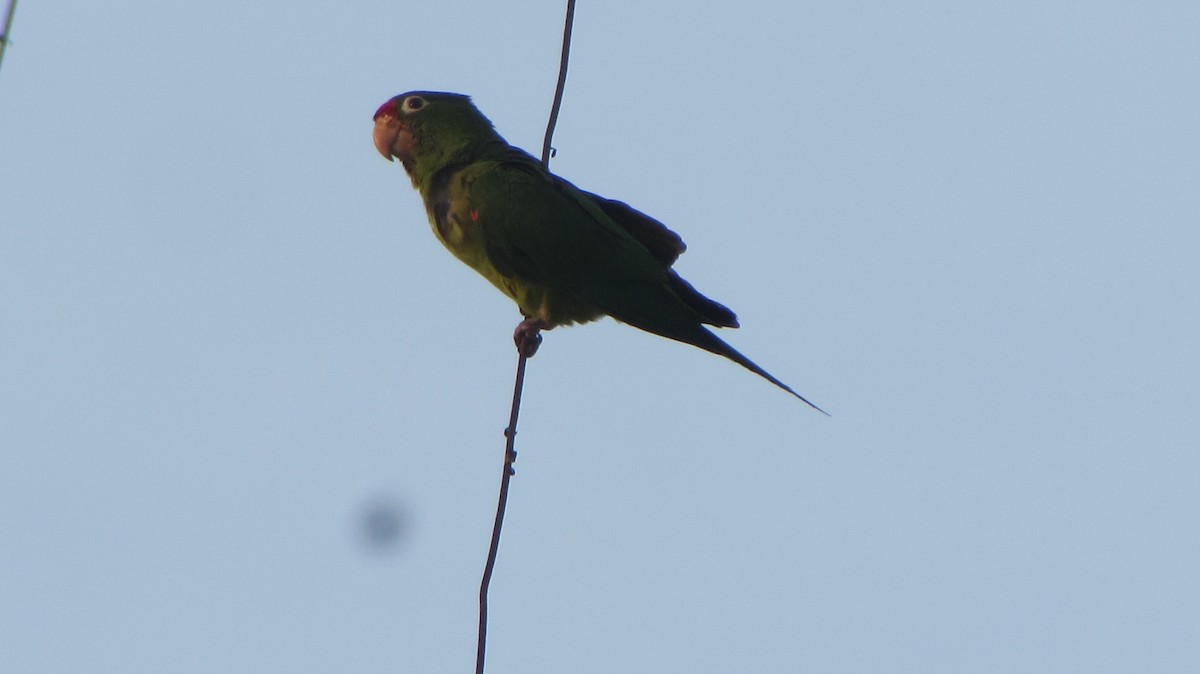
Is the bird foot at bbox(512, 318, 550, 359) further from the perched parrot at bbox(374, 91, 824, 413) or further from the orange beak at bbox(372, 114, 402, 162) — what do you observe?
the orange beak at bbox(372, 114, 402, 162)

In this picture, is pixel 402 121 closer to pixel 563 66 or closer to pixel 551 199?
pixel 551 199

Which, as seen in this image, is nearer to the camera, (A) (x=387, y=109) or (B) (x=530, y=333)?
(B) (x=530, y=333)

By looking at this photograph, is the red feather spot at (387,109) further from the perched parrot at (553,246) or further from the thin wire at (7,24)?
the thin wire at (7,24)

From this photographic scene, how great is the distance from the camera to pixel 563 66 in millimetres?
3473

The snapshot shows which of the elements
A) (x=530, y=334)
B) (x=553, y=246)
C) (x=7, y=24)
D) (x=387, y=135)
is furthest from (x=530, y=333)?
(x=7, y=24)

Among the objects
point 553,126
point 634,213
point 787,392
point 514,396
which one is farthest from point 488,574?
point 634,213

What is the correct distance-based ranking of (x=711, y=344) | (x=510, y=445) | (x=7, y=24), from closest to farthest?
(x=7, y=24), (x=510, y=445), (x=711, y=344)

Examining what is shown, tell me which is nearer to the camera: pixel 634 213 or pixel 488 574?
pixel 488 574

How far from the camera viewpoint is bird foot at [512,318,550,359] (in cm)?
527

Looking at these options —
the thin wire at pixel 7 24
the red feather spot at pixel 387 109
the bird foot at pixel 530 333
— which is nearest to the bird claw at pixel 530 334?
the bird foot at pixel 530 333

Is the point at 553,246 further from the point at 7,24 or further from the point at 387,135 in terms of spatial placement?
the point at 7,24

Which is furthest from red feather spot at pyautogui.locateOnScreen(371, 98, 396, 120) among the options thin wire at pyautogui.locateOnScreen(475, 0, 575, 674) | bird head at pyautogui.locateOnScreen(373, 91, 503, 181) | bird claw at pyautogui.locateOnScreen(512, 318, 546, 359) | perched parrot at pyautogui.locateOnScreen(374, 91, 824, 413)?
thin wire at pyautogui.locateOnScreen(475, 0, 575, 674)

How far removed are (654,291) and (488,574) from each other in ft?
7.76

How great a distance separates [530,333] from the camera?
5285mm
